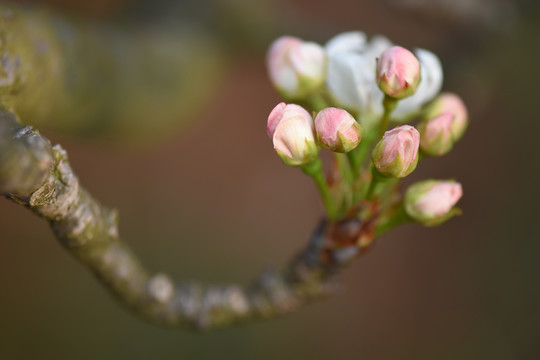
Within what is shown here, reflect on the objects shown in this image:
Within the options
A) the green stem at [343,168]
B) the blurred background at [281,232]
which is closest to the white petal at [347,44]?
the green stem at [343,168]

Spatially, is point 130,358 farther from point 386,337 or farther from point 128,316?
point 386,337

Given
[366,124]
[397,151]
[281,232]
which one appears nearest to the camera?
[397,151]

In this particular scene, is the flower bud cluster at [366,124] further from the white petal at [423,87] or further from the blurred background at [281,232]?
the blurred background at [281,232]

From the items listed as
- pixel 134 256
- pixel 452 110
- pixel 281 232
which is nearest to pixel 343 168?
pixel 452 110

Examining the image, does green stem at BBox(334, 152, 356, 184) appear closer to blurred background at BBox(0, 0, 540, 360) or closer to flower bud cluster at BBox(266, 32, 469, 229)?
flower bud cluster at BBox(266, 32, 469, 229)

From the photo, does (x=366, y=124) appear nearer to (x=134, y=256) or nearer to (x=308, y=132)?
(x=308, y=132)

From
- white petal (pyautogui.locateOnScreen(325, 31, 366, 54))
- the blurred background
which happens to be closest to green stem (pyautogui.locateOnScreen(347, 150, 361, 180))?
white petal (pyautogui.locateOnScreen(325, 31, 366, 54))
